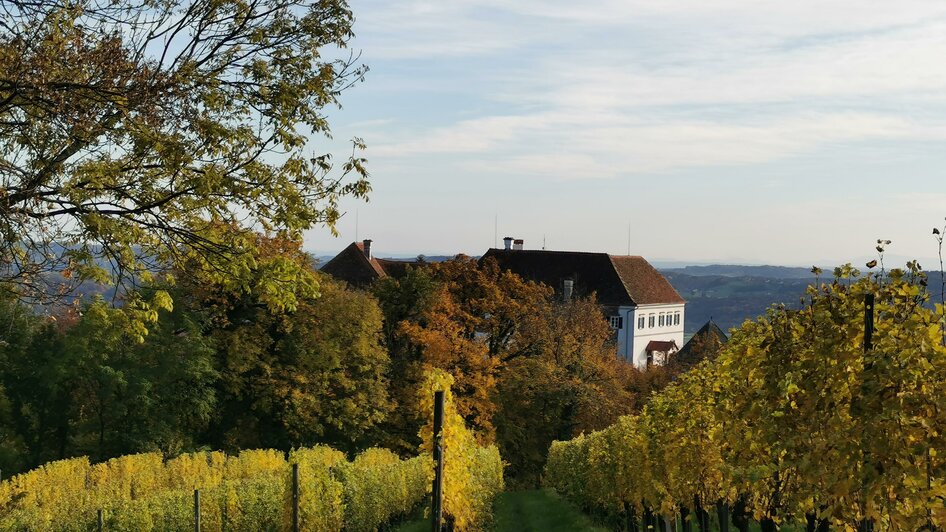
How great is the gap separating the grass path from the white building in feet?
132

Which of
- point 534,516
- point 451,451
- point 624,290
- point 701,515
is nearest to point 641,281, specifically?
point 624,290

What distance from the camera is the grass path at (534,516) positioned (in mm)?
34656

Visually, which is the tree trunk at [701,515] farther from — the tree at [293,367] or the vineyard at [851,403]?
the tree at [293,367]

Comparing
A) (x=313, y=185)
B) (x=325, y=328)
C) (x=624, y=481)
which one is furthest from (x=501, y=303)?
(x=313, y=185)

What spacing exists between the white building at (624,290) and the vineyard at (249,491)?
177ft

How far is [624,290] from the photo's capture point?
8769 cm

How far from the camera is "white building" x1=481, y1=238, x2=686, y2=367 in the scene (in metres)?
86.8

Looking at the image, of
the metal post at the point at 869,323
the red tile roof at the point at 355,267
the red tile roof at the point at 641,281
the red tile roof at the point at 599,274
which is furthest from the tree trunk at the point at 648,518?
the red tile roof at the point at 641,281

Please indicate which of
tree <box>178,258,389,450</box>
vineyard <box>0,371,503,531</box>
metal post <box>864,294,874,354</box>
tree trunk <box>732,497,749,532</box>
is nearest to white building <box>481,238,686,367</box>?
tree <box>178,258,389,450</box>

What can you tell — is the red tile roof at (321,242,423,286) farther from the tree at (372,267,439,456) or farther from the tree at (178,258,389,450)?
the tree at (178,258,389,450)

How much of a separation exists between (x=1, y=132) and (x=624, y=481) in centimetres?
1837

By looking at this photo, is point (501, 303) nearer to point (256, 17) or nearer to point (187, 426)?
point (187, 426)

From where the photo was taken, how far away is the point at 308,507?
A: 24.2 metres

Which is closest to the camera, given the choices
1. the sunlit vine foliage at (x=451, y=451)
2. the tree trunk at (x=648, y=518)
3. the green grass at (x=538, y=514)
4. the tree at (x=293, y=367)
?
the sunlit vine foliage at (x=451, y=451)
